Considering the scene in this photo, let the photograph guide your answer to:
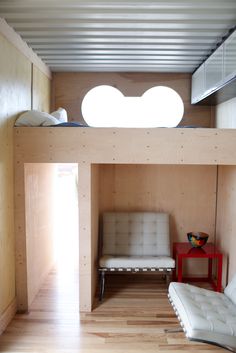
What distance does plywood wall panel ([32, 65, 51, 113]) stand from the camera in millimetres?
3445

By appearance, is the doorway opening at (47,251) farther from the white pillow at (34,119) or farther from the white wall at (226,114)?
the white wall at (226,114)

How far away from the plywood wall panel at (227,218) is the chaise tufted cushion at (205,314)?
68 cm

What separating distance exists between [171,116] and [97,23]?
1791 millimetres

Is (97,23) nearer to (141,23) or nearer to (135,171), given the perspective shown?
(141,23)

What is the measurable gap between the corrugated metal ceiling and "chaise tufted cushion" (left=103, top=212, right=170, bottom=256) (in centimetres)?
180

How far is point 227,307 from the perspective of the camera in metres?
2.57

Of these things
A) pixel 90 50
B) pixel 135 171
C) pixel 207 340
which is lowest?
pixel 207 340

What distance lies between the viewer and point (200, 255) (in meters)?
3.40

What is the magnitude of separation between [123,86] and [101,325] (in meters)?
2.81

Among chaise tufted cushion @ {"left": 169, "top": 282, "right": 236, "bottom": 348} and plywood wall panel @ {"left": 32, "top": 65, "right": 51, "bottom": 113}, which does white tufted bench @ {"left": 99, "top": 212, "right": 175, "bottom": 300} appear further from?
plywood wall panel @ {"left": 32, "top": 65, "right": 51, "bottom": 113}

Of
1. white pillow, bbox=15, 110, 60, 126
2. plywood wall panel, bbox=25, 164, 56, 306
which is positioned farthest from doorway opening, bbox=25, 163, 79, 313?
white pillow, bbox=15, 110, 60, 126

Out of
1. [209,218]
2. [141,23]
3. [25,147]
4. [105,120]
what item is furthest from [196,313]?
[105,120]

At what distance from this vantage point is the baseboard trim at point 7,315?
268 cm

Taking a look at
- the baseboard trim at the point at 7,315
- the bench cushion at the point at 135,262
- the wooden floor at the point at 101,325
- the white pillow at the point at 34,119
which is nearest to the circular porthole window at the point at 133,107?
the white pillow at the point at 34,119
